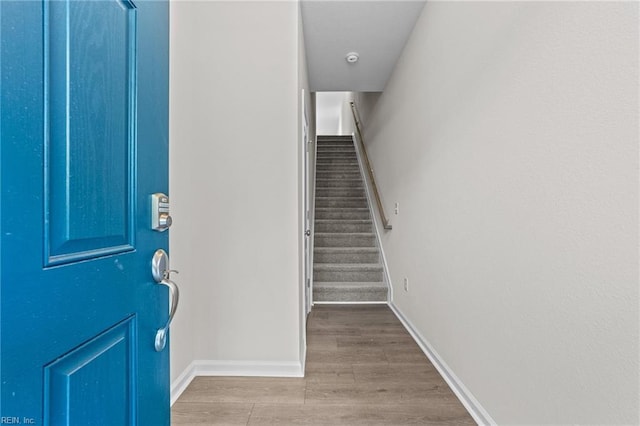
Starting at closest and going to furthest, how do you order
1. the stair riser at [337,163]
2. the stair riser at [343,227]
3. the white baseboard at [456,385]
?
1. the white baseboard at [456,385]
2. the stair riser at [343,227]
3. the stair riser at [337,163]

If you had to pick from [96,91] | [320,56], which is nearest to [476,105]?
[96,91]

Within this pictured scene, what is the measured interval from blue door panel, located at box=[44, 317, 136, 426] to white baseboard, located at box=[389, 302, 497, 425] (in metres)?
1.55

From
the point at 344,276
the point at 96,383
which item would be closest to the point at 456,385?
the point at 96,383

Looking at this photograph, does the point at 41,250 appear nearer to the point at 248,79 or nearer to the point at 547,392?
the point at 547,392

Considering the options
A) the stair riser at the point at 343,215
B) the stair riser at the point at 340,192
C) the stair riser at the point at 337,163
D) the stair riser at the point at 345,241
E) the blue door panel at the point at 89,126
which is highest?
the stair riser at the point at 337,163

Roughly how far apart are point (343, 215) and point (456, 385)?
10.5 ft

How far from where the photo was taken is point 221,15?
80.7 inches

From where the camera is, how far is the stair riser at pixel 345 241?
4297 mm

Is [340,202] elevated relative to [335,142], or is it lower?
lower

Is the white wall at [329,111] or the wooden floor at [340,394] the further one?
the white wall at [329,111]

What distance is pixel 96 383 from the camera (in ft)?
1.90

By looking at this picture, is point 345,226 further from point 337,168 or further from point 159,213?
point 159,213

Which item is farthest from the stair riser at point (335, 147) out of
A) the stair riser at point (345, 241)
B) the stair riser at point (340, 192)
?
the stair riser at point (345, 241)

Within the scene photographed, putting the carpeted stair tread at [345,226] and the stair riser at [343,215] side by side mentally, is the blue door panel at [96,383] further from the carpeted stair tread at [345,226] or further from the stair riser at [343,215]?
the stair riser at [343,215]
